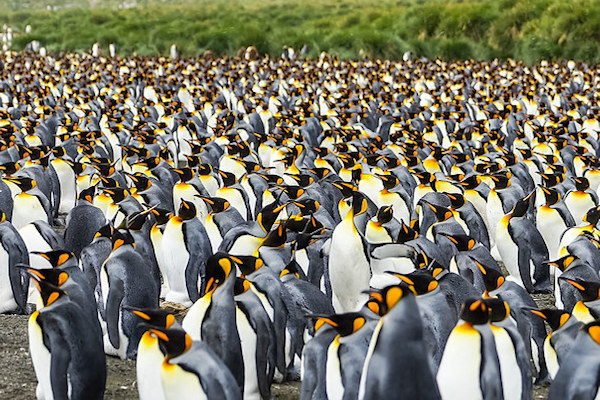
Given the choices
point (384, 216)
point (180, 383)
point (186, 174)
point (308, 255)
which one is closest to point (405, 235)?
point (384, 216)

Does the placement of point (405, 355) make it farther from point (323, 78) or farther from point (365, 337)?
point (323, 78)

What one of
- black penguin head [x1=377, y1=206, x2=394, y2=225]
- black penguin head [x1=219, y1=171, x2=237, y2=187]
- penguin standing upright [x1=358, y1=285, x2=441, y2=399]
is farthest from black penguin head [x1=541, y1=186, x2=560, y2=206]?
penguin standing upright [x1=358, y1=285, x2=441, y2=399]

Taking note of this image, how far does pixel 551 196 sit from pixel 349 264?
8.41 ft

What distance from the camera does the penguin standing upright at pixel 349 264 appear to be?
521 cm

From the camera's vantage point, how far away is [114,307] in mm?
4648

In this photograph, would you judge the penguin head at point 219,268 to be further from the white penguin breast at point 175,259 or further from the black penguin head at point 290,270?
the white penguin breast at point 175,259

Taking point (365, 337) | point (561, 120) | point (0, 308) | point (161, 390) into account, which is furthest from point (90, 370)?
point (561, 120)

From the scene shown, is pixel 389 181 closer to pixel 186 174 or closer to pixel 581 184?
pixel 581 184

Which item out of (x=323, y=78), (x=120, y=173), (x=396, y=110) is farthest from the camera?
(x=323, y=78)

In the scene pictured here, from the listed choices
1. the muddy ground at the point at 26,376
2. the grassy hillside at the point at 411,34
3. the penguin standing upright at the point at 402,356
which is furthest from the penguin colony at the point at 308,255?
the grassy hillside at the point at 411,34

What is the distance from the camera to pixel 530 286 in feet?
20.6

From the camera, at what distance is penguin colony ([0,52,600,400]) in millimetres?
3516

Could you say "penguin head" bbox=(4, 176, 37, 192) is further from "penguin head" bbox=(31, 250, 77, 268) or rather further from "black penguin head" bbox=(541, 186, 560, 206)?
"black penguin head" bbox=(541, 186, 560, 206)

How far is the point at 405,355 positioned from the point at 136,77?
54.2 ft
